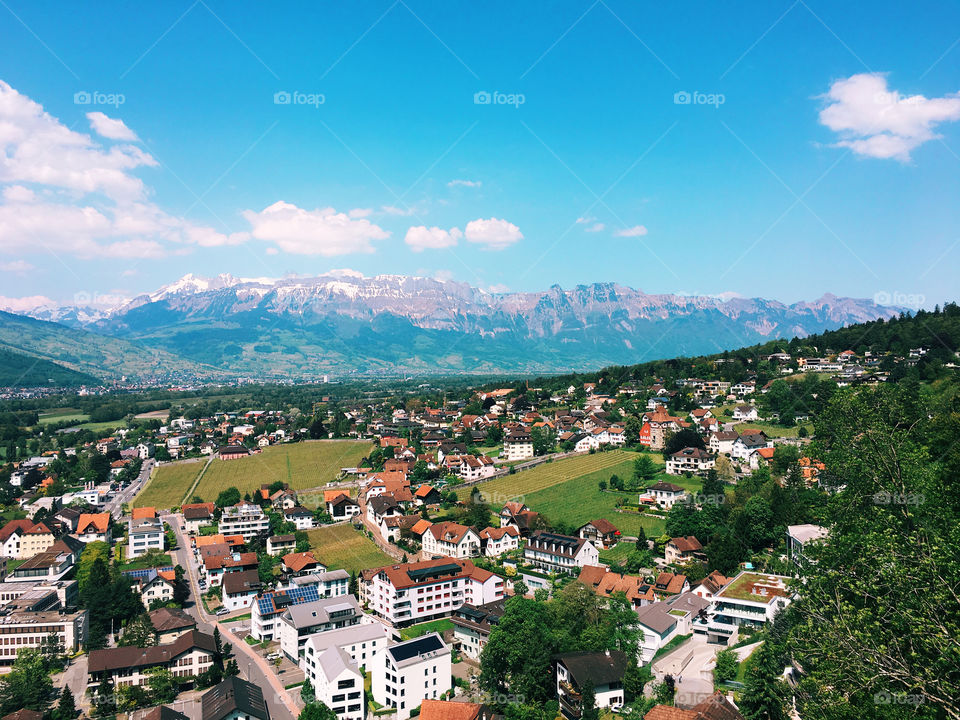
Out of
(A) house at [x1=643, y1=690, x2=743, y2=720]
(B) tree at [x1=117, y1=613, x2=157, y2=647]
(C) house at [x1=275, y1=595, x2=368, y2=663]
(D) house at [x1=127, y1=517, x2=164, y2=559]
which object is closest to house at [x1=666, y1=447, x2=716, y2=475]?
(C) house at [x1=275, y1=595, x2=368, y2=663]

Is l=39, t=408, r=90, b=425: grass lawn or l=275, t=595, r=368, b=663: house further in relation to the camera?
l=39, t=408, r=90, b=425: grass lawn

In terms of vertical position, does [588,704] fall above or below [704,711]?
below

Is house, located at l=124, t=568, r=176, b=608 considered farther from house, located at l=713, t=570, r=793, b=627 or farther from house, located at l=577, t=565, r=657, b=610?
house, located at l=713, t=570, r=793, b=627

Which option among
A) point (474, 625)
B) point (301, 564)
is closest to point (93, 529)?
point (301, 564)

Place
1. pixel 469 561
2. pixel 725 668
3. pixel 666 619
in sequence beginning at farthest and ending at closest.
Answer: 1. pixel 469 561
2. pixel 666 619
3. pixel 725 668

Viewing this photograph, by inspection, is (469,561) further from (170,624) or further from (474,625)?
(170,624)

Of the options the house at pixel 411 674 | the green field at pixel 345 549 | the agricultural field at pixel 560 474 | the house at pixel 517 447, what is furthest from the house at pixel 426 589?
the house at pixel 517 447

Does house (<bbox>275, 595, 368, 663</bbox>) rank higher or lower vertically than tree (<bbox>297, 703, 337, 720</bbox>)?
lower

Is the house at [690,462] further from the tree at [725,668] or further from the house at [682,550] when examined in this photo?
the tree at [725,668]
